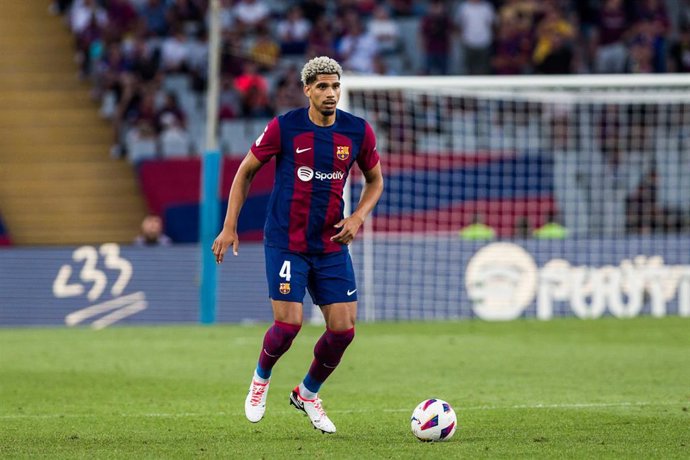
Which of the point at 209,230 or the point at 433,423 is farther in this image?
the point at 209,230

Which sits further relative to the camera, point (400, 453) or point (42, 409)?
point (42, 409)

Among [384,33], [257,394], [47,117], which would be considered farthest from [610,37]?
[257,394]

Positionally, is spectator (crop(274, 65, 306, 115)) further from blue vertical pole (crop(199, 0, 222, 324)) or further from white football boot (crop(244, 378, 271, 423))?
white football boot (crop(244, 378, 271, 423))

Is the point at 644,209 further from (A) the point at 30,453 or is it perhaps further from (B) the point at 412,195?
(A) the point at 30,453

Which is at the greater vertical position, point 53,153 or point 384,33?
point 384,33

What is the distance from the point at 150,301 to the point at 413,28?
9384 mm

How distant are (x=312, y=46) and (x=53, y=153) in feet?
16.8

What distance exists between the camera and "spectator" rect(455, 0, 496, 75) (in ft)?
82.4

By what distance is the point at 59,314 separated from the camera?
765 inches

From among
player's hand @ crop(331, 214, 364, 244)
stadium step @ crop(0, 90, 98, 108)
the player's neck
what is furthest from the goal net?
player's hand @ crop(331, 214, 364, 244)

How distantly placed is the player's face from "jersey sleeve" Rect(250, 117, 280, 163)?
30cm

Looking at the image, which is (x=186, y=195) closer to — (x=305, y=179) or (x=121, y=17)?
(x=121, y=17)

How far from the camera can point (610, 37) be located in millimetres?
25016

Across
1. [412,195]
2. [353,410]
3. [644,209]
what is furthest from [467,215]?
[353,410]
